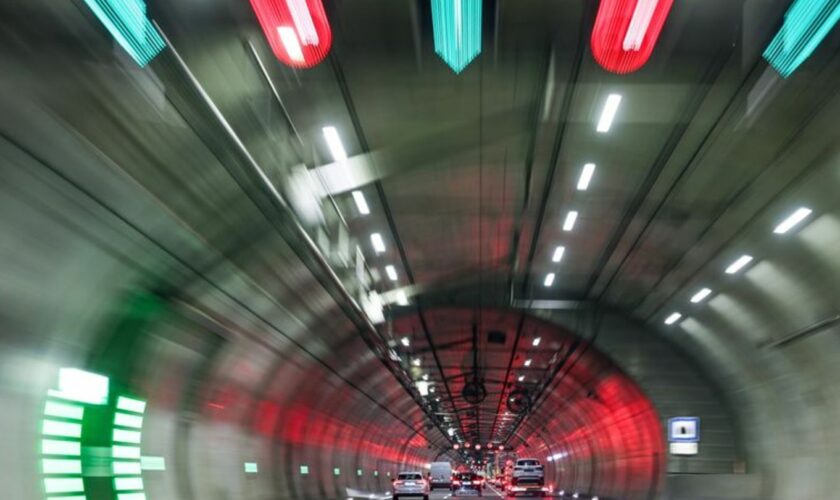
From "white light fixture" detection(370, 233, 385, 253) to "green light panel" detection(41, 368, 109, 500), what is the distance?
11184 mm

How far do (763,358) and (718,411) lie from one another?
298 inches

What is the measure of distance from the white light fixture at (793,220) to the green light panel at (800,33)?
5182 millimetres

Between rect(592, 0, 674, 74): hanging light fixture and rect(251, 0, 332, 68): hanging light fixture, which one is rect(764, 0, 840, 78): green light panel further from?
rect(251, 0, 332, 68): hanging light fixture

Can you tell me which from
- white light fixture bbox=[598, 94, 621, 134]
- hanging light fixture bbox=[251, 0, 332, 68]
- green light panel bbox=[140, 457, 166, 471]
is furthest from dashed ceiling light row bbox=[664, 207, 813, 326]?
green light panel bbox=[140, 457, 166, 471]

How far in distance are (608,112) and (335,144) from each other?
4.80 metres

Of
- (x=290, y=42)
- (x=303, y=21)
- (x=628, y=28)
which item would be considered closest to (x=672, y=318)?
(x=628, y=28)

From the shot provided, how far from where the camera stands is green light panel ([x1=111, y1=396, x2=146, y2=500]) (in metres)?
14.3

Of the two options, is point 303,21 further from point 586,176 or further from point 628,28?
point 586,176

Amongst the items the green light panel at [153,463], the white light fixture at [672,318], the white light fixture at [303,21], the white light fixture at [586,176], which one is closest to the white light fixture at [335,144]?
the white light fixture at [586,176]

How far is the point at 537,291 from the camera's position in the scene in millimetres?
30953

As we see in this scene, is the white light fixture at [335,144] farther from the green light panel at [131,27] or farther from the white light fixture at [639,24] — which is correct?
the white light fixture at [639,24]

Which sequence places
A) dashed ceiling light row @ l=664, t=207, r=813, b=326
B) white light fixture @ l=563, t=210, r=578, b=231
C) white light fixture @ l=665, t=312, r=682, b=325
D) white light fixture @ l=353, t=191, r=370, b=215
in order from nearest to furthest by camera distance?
dashed ceiling light row @ l=664, t=207, r=813, b=326 < white light fixture @ l=353, t=191, r=370, b=215 < white light fixture @ l=563, t=210, r=578, b=231 < white light fixture @ l=665, t=312, r=682, b=325

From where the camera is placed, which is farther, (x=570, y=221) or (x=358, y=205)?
(x=570, y=221)

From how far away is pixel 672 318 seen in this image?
1195 inches
